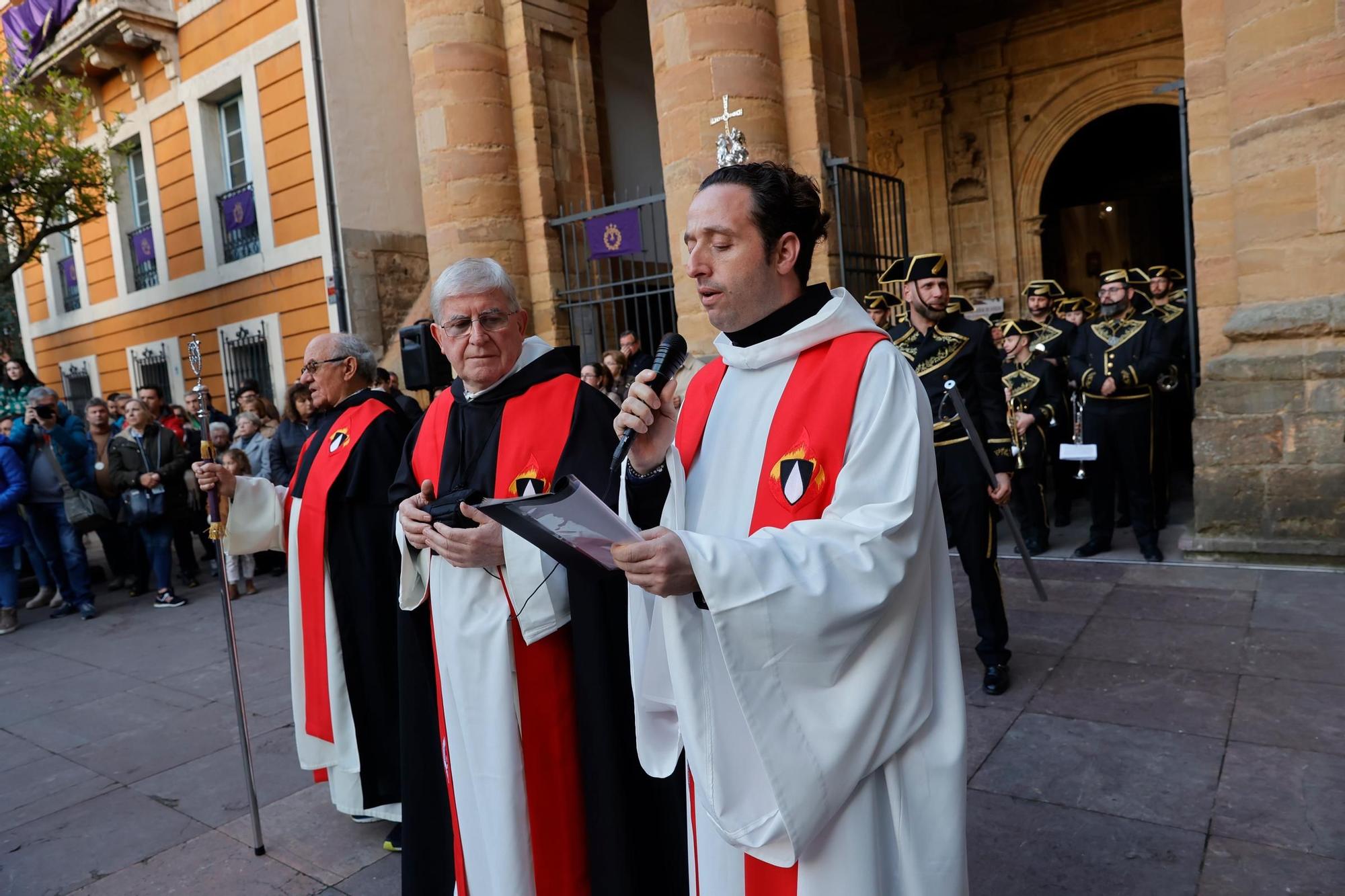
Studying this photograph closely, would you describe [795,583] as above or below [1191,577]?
above

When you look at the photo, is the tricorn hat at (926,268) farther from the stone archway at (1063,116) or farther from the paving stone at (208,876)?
the stone archway at (1063,116)

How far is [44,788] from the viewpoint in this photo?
179 inches

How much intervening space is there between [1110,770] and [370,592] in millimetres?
2971

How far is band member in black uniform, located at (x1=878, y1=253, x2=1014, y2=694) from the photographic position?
4547 mm

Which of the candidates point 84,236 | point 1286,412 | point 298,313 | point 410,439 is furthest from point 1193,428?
point 84,236

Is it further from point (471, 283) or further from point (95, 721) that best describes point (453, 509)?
point (95, 721)

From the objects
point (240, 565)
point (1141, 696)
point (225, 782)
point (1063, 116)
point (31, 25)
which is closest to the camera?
point (1141, 696)

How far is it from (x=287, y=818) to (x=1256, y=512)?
6.04 m

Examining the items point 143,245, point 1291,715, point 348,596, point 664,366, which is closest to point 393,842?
point 348,596

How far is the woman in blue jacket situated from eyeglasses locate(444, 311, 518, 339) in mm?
7018

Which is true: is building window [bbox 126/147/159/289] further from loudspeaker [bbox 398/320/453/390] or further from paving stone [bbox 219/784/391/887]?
paving stone [bbox 219/784/391/887]

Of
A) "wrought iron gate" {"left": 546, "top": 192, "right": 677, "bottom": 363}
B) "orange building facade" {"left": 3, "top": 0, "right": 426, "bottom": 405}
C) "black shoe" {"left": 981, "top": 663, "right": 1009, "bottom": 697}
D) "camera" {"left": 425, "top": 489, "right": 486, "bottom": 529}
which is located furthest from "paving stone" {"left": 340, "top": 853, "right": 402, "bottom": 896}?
"orange building facade" {"left": 3, "top": 0, "right": 426, "bottom": 405}

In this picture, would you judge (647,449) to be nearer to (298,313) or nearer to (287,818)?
(287,818)

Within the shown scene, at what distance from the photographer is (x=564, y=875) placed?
274 cm
